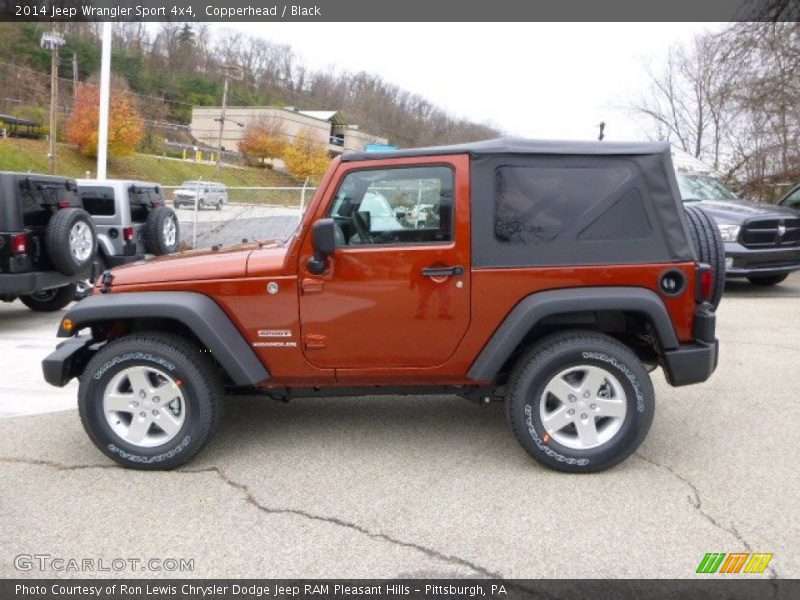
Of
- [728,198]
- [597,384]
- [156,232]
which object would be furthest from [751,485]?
[156,232]

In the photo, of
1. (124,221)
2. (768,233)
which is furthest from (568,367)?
(124,221)

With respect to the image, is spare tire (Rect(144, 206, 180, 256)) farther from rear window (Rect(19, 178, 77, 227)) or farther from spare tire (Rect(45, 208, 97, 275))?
spare tire (Rect(45, 208, 97, 275))

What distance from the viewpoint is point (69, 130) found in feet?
160

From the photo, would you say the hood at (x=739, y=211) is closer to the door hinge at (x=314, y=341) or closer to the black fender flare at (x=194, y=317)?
the door hinge at (x=314, y=341)

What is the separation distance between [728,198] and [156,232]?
9739mm

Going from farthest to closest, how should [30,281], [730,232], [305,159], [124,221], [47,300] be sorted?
1. [305,159]
2. [124,221]
3. [730,232]
4. [47,300]
5. [30,281]

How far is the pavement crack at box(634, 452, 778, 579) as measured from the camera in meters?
2.96

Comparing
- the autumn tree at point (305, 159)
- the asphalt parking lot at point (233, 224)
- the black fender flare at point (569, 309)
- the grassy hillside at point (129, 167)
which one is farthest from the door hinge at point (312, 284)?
the autumn tree at point (305, 159)

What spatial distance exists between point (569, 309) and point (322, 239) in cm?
140

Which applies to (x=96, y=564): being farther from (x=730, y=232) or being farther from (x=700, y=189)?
(x=700, y=189)

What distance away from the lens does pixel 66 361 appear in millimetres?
3906

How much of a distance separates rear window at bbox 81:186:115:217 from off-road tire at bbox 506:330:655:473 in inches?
359

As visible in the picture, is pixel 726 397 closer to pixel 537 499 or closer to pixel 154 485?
pixel 537 499

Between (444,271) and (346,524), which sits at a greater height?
(444,271)
